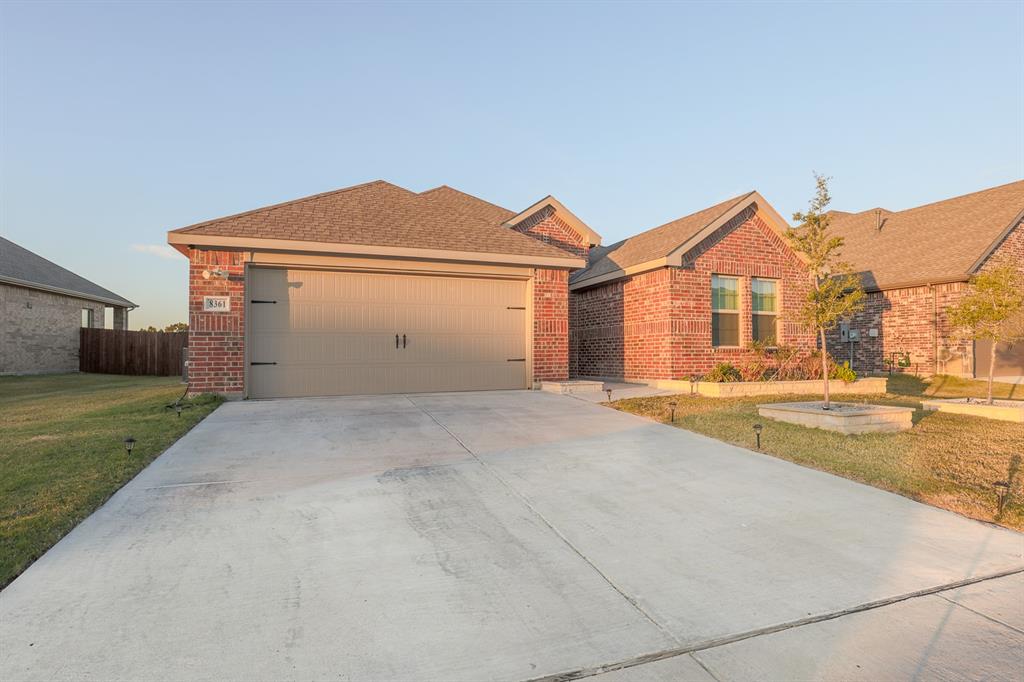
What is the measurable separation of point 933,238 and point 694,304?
1329 centimetres

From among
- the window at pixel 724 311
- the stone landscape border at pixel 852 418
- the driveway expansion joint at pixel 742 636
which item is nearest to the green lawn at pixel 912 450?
the stone landscape border at pixel 852 418

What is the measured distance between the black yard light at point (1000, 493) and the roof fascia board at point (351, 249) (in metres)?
8.30

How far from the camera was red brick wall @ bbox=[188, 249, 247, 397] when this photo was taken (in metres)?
9.33

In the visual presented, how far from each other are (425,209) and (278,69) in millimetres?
4947

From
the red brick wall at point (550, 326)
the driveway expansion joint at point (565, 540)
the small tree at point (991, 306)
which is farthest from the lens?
the red brick wall at point (550, 326)

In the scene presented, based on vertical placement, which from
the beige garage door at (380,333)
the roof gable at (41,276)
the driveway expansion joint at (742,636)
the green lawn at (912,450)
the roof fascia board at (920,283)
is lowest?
the driveway expansion joint at (742,636)

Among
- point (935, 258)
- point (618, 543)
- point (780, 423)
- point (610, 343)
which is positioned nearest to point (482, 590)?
point (618, 543)

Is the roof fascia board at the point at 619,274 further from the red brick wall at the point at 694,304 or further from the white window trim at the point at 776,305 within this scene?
the white window trim at the point at 776,305

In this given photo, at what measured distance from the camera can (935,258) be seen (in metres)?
17.4

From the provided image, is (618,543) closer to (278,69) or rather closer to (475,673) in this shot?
(475,673)

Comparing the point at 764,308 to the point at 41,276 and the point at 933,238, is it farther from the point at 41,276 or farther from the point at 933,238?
the point at 41,276

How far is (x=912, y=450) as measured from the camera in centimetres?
612

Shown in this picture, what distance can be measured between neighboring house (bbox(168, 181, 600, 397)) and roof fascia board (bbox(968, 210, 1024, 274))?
13.6 metres

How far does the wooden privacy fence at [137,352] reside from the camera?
2125cm
